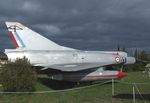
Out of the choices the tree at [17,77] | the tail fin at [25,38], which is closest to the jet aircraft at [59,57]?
the tail fin at [25,38]

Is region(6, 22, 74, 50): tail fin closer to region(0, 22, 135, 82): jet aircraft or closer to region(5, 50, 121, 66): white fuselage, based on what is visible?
region(0, 22, 135, 82): jet aircraft

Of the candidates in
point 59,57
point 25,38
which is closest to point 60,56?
point 59,57

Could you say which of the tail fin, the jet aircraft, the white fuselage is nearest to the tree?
the jet aircraft

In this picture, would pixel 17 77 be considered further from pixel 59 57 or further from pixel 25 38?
pixel 25 38

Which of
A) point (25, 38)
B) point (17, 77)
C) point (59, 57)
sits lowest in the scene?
point (17, 77)

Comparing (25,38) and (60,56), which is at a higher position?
(25,38)

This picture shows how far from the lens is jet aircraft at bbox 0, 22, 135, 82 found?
753 inches

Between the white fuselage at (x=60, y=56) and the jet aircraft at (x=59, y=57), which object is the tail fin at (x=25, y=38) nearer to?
the jet aircraft at (x=59, y=57)

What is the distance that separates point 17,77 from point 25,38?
7.34 meters

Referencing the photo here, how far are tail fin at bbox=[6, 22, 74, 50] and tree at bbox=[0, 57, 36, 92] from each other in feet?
20.7

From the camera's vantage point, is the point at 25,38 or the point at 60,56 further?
the point at 25,38

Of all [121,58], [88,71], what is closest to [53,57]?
[88,71]

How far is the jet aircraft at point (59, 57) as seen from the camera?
1912 cm

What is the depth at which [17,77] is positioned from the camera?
14.2 m
